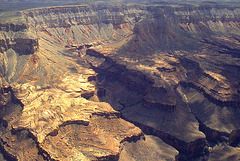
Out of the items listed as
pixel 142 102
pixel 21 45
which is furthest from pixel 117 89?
pixel 21 45

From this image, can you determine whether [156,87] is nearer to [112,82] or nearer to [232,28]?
[112,82]

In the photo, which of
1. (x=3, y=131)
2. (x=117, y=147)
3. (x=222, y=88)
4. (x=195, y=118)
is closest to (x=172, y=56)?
(x=222, y=88)

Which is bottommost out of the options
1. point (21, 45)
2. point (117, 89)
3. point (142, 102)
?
point (117, 89)

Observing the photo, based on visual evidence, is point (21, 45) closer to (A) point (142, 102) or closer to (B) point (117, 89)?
(B) point (117, 89)

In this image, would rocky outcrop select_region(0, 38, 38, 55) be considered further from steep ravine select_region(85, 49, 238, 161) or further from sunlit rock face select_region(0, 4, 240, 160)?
steep ravine select_region(85, 49, 238, 161)

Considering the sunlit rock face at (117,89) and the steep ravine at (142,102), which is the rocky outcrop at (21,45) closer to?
the sunlit rock face at (117,89)

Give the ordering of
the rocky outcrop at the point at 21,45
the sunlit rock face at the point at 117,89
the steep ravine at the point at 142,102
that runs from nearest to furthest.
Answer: the sunlit rock face at the point at 117,89 → the steep ravine at the point at 142,102 → the rocky outcrop at the point at 21,45

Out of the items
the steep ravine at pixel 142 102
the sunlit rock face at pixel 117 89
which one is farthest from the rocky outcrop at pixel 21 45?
the steep ravine at pixel 142 102

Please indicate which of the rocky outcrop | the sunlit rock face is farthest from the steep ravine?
the rocky outcrop
